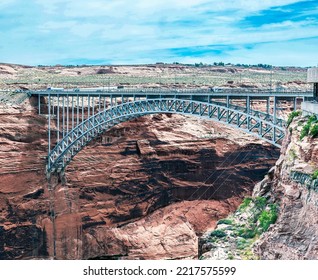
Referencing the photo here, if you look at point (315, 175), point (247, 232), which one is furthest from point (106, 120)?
point (315, 175)

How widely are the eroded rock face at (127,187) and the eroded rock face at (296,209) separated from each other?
91.7ft

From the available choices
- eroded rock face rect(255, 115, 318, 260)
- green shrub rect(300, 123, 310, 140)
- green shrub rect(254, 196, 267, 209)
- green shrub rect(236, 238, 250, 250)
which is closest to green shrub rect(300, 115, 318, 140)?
green shrub rect(300, 123, 310, 140)

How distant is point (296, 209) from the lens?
2227cm

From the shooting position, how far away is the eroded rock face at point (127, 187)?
1933 inches

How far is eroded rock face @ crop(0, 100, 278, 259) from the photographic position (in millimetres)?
49109

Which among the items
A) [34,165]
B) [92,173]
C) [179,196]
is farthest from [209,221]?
[34,165]

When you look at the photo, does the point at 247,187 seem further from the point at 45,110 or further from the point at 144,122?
the point at 45,110

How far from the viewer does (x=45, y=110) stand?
53.1m

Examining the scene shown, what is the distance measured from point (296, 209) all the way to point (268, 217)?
2657 mm

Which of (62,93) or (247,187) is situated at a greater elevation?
(62,93)

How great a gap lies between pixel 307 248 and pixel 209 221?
33.6 meters

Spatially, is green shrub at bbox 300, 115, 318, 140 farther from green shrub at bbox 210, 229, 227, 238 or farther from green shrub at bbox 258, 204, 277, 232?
green shrub at bbox 210, 229, 227, 238

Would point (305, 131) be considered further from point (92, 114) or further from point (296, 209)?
point (92, 114)

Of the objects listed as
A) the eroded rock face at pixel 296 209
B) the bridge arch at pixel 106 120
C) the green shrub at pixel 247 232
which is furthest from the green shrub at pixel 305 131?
the bridge arch at pixel 106 120
